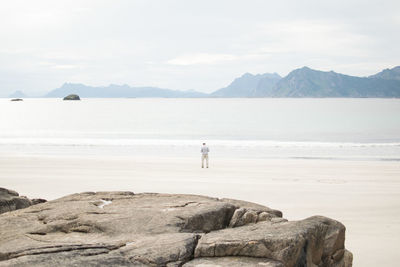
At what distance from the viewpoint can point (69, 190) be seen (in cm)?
2056

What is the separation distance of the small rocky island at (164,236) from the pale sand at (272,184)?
3.92 m

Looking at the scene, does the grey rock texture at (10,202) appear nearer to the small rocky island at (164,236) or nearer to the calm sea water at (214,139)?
the small rocky island at (164,236)

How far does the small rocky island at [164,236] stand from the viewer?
5.84 meters

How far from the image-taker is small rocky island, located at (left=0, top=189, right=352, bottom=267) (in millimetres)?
5836

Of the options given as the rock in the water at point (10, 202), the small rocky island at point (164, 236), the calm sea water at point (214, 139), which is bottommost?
the calm sea water at point (214, 139)

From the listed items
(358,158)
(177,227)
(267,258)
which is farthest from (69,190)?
(358,158)

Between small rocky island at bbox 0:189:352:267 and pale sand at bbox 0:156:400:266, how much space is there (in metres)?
3.92

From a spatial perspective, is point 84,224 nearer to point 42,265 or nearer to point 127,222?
point 127,222

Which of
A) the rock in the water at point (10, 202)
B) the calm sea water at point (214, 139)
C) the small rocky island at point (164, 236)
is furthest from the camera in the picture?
the calm sea water at point (214, 139)

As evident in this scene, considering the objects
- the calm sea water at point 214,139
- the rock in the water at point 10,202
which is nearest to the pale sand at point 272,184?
the rock in the water at point 10,202

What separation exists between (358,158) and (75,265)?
113ft

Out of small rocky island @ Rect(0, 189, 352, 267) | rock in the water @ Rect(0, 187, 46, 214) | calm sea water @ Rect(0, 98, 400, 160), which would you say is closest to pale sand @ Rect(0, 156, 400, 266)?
small rocky island @ Rect(0, 189, 352, 267)

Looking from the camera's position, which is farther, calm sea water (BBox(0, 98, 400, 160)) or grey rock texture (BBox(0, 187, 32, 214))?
calm sea water (BBox(0, 98, 400, 160))

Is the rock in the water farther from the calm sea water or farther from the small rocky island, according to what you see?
the calm sea water
